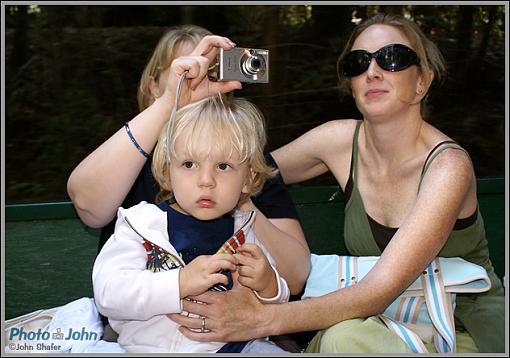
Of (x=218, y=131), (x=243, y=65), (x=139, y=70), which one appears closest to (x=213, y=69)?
(x=243, y=65)

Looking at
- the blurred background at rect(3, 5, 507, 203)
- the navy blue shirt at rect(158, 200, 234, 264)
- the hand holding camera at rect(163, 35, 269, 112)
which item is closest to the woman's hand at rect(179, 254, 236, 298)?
the navy blue shirt at rect(158, 200, 234, 264)

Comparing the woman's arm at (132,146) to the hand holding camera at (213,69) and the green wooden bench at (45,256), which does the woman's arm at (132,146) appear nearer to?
the hand holding camera at (213,69)

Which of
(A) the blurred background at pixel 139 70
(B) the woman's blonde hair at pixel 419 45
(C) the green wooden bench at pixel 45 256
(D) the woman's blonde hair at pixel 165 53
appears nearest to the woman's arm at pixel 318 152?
(B) the woman's blonde hair at pixel 419 45

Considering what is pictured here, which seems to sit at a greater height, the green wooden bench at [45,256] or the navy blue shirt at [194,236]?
the navy blue shirt at [194,236]

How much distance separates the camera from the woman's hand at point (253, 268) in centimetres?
209

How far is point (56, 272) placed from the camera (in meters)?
3.20

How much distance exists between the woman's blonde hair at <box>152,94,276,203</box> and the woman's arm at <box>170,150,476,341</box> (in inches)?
15.3

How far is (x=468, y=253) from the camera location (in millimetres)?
2586

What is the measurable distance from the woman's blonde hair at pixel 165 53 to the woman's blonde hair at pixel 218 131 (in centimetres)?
41

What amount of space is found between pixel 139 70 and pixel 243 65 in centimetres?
303

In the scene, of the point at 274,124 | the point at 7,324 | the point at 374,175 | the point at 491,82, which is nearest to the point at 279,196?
the point at 374,175

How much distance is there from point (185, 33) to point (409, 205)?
3.27 ft

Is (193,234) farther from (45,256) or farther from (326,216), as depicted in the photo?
(326,216)

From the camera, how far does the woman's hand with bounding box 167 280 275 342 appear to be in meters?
2.11
